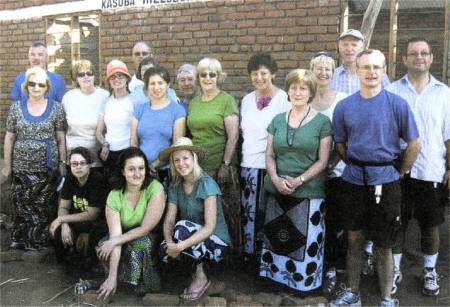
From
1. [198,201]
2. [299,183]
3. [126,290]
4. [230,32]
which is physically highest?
[230,32]

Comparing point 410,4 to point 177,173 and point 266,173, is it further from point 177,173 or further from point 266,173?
point 177,173

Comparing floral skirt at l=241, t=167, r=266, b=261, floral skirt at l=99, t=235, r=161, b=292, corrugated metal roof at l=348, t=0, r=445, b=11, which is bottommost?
floral skirt at l=99, t=235, r=161, b=292

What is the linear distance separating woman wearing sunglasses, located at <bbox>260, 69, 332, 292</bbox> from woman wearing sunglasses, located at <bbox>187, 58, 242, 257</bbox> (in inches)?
17.5

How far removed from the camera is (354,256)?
3.12m

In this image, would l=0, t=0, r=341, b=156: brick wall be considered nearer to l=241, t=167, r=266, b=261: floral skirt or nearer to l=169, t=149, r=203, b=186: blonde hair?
l=241, t=167, r=266, b=261: floral skirt

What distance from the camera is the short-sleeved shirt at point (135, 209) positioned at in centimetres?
353

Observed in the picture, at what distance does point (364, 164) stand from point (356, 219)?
15.5 inches

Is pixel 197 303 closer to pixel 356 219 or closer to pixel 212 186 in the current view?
pixel 212 186

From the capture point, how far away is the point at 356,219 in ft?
9.95

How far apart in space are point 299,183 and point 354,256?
0.65 metres

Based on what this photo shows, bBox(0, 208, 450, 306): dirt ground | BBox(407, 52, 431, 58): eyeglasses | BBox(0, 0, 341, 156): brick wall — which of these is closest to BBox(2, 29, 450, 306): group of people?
BBox(407, 52, 431, 58): eyeglasses

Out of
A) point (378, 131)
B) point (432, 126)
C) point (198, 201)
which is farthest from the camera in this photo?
point (198, 201)

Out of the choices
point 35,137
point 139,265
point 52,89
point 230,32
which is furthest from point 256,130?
point 52,89

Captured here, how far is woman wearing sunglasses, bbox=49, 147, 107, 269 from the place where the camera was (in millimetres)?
3855
